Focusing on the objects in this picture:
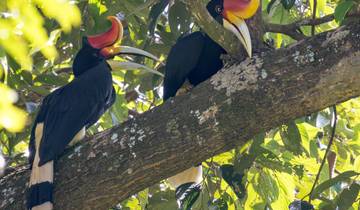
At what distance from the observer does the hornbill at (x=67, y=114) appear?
6.88ft

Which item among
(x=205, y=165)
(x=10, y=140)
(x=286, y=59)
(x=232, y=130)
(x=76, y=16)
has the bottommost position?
(x=205, y=165)

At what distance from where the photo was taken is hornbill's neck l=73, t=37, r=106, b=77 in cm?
325

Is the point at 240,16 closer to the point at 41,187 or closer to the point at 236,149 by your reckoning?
the point at 236,149

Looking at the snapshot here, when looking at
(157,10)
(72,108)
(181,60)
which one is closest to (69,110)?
(72,108)

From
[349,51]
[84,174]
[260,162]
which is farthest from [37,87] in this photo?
[349,51]

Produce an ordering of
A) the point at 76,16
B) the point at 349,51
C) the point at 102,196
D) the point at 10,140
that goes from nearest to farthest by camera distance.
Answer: the point at 76,16
the point at 349,51
the point at 102,196
the point at 10,140

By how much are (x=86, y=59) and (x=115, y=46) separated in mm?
192

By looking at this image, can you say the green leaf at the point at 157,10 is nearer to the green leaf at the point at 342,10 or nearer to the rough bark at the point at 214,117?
the rough bark at the point at 214,117

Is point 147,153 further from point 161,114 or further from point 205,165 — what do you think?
point 205,165

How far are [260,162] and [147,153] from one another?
22.3 inches

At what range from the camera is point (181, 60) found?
111 inches

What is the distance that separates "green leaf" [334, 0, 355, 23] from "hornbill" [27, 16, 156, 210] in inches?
41.1

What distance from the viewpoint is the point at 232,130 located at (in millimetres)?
1974

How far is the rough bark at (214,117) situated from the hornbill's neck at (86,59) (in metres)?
1.20
